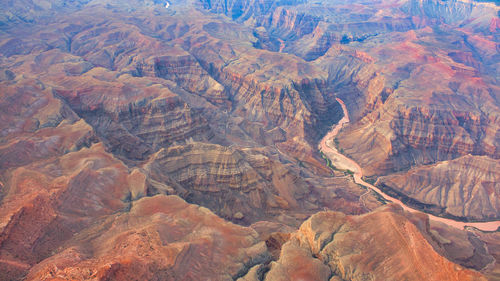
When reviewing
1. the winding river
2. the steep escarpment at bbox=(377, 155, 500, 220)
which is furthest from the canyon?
the winding river

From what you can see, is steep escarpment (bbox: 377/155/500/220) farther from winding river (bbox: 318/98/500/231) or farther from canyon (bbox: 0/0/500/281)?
winding river (bbox: 318/98/500/231)

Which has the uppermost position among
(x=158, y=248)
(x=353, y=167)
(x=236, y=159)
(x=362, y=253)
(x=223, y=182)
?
(x=362, y=253)

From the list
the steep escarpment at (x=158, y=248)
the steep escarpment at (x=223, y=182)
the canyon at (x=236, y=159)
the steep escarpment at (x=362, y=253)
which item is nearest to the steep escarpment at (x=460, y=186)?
the canyon at (x=236, y=159)

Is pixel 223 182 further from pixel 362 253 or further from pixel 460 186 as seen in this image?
pixel 460 186

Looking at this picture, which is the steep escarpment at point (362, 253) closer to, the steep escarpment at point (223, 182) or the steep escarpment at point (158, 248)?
the steep escarpment at point (158, 248)

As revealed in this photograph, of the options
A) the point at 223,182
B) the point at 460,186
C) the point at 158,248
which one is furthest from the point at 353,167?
the point at 158,248

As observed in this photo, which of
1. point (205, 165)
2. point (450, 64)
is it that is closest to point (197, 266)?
point (205, 165)
